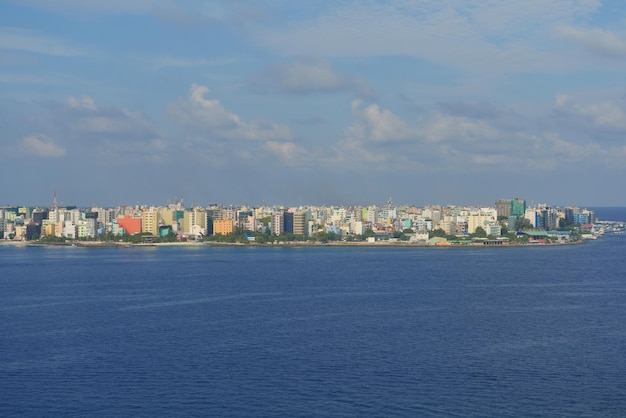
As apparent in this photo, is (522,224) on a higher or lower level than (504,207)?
lower

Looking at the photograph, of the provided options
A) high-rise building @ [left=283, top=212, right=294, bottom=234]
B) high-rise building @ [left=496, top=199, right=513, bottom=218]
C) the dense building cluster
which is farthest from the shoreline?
high-rise building @ [left=496, top=199, right=513, bottom=218]

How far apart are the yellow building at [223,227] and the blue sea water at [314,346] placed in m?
19.6

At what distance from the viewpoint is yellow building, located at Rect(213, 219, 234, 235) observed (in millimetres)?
37531

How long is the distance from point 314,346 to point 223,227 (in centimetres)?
2833

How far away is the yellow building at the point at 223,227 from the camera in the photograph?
37.5 meters

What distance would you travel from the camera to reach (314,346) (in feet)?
31.6

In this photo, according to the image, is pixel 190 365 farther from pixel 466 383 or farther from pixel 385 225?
pixel 385 225

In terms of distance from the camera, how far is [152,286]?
1620 centimetres

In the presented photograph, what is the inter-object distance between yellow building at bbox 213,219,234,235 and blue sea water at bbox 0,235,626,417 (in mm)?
19586

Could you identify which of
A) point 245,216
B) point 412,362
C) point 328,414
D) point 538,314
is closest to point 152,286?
point 538,314

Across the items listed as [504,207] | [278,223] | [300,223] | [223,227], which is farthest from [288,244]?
[504,207]

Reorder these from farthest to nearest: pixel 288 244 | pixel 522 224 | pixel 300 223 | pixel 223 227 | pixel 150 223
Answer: pixel 522 224, pixel 223 227, pixel 150 223, pixel 300 223, pixel 288 244

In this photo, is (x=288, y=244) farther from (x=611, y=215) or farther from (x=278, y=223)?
(x=611, y=215)

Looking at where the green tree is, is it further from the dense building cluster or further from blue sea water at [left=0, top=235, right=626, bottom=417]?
blue sea water at [left=0, top=235, right=626, bottom=417]
